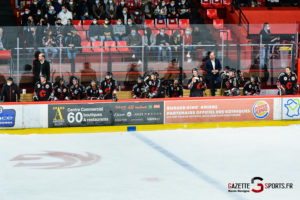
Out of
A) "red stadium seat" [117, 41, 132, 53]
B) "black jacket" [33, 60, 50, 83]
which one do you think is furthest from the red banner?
"black jacket" [33, 60, 50, 83]

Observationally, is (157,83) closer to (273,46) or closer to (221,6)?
(273,46)

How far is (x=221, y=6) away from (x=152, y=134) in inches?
433

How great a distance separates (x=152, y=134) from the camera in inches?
528

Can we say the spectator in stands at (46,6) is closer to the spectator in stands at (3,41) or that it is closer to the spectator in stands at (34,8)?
the spectator in stands at (34,8)

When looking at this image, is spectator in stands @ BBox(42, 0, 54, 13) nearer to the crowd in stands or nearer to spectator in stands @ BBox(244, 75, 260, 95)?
spectator in stands @ BBox(244, 75, 260, 95)

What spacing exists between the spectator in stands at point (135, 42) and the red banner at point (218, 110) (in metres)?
2.61

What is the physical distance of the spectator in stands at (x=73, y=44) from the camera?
52.3 ft

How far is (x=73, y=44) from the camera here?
15.9 meters

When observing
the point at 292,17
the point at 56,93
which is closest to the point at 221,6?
the point at 292,17

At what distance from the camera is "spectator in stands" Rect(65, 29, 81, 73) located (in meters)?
15.9

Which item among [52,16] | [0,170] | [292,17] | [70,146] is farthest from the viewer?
[292,17]

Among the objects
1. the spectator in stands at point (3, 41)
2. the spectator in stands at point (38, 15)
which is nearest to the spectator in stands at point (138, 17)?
the spectator in stands at point (38, 15)

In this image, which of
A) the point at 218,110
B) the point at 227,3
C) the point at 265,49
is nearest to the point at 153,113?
the point at 218,110

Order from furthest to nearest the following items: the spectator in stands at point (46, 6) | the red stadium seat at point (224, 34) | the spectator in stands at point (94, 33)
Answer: the spectator in stands at point (46, 6) < the red stadium seat at point (224, 34) < the spectator in stands at point (94, 33)
